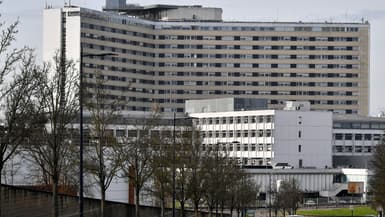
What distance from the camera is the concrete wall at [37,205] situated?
50.5 meters

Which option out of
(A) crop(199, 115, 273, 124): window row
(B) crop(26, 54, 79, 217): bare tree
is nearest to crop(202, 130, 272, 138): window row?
(A) crop(199, 115, 273, 124): window row

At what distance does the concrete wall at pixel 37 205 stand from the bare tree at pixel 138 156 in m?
2.93

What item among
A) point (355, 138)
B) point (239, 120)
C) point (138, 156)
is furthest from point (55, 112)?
point (355, 138)

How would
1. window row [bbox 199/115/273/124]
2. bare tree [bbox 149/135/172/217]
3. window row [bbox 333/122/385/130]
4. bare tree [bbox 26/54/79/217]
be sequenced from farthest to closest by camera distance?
window row [bbox 333/122/385/130] < window row [bbox 199/115/273/124] < bare tree [bbox 149/135/172/217] < bare tree [bbox 26/54/79/217]

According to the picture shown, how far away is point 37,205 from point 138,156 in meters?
8.54

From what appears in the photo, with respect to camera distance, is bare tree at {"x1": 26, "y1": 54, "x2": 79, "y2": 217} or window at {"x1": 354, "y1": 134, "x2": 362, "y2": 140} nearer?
bare tree at {"x1": 26, "y1": 54, "x2": 79, "y2": 217}

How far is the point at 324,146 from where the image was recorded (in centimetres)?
15325

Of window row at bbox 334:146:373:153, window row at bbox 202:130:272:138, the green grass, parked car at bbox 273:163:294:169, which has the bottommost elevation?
the green grass

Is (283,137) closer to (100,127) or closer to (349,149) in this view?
(349,149)

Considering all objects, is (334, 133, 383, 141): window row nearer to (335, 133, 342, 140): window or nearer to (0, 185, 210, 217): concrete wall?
(335, 133, 342, 140): window

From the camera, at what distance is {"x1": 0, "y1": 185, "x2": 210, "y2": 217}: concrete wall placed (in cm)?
5050

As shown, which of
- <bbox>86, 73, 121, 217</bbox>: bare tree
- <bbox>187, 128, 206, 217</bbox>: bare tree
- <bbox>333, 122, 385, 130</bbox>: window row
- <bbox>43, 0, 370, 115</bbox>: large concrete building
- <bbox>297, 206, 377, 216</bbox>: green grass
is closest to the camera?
<bbox>86, 73, 121, 217</bbox>: bare tree

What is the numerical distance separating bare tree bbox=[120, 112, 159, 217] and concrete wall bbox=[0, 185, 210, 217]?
2.93 metres

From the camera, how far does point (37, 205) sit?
178ft
